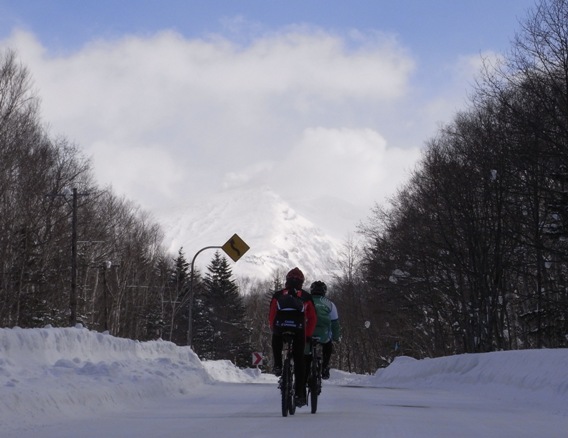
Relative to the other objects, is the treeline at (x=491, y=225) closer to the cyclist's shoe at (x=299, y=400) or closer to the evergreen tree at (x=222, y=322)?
the cyclist's shoe at (x=299, y=400)

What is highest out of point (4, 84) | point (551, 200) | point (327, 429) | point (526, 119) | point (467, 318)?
point (4, 84)

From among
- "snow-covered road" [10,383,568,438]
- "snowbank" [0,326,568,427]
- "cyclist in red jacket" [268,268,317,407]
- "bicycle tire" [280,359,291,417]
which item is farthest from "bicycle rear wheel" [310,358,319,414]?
"snowbank" [0,326,568,427]

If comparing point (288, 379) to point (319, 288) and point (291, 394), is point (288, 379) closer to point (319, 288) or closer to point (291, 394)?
point (291, 394)

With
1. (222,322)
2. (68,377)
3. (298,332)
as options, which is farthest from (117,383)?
(222,322)

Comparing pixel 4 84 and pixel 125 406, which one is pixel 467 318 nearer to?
pixel 4 84

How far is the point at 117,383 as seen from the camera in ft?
43.3

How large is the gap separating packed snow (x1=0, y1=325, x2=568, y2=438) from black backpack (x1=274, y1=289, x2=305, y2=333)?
3.78 ft

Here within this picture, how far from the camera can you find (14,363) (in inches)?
510

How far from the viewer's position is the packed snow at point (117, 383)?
31.2 ft

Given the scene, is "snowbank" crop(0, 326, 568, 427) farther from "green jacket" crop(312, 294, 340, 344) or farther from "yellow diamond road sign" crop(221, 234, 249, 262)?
"yellow diamond road sign" crop(221, 234, 249, 262)

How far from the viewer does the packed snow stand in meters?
9.52

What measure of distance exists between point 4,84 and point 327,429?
1201 inches

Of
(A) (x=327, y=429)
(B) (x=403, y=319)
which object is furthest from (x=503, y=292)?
(A) (x=327, y=429)

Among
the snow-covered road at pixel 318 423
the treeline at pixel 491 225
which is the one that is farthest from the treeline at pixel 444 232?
the snow-covered road at pixel 318 423
